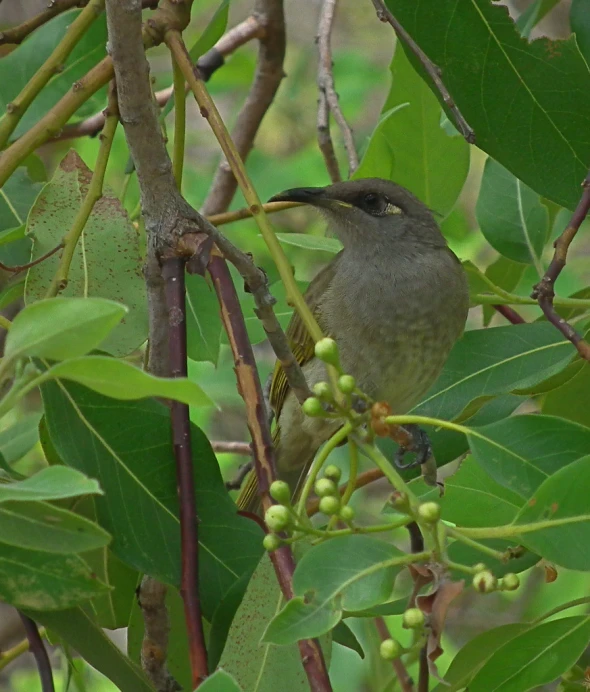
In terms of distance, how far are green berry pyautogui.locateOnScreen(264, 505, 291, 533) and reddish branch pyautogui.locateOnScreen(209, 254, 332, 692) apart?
101 mm

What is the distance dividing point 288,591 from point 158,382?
17.9 inches

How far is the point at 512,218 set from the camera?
3256 millimetres

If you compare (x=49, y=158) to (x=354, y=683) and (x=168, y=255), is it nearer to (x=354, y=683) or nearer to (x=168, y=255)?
(x=354, y=683)

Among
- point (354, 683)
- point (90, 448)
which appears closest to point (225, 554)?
point (90, 448)

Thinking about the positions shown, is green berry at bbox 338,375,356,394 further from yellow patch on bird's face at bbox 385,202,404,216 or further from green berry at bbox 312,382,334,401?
yellow patch on bird's face at bbox 385,202,404,216

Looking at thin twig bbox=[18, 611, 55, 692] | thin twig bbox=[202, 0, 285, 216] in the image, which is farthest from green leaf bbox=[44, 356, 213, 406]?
thin twig bbox=[202, 0, 285, 216]

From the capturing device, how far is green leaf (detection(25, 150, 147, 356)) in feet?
8.04

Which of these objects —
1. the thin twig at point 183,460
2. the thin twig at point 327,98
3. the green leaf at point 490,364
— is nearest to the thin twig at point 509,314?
the green leaf at point 490,364

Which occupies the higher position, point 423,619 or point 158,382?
point 158,382

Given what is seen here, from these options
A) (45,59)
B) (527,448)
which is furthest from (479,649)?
(45,59)

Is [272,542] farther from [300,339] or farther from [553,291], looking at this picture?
[300,339]

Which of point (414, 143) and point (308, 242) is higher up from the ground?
point (414, 143)

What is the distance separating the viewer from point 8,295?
108 inches

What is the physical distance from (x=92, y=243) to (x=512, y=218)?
4.58 feet
